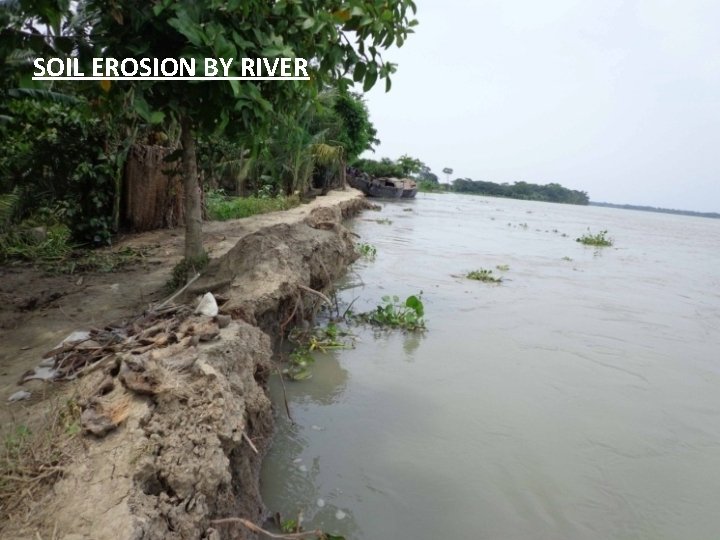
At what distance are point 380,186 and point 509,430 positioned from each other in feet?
111

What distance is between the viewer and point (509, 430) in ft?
12.3

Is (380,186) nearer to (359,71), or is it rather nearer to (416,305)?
(416,305)

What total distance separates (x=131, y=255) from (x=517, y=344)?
4871 mm

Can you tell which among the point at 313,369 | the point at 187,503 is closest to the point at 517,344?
the point at 313,369

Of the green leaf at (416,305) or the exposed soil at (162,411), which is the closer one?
the exposed soil at (162,411)

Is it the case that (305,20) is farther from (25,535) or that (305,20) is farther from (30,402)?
(25,535)

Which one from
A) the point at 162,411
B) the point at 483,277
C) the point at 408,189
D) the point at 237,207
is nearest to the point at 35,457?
the point at 162,411

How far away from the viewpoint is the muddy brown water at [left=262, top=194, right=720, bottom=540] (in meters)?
2.83

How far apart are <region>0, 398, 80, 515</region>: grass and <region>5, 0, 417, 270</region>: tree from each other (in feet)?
6.30

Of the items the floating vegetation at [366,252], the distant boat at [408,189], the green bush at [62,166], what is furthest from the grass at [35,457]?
the distant boat at [408,189]

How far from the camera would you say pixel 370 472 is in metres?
3.11

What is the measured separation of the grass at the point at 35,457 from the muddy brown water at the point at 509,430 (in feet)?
4.05

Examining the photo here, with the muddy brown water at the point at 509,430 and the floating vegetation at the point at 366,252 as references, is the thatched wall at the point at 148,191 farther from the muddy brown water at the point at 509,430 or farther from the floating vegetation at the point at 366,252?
the floating vegetation at the point at 366,252

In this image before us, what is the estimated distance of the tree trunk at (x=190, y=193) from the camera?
15.2 ft
